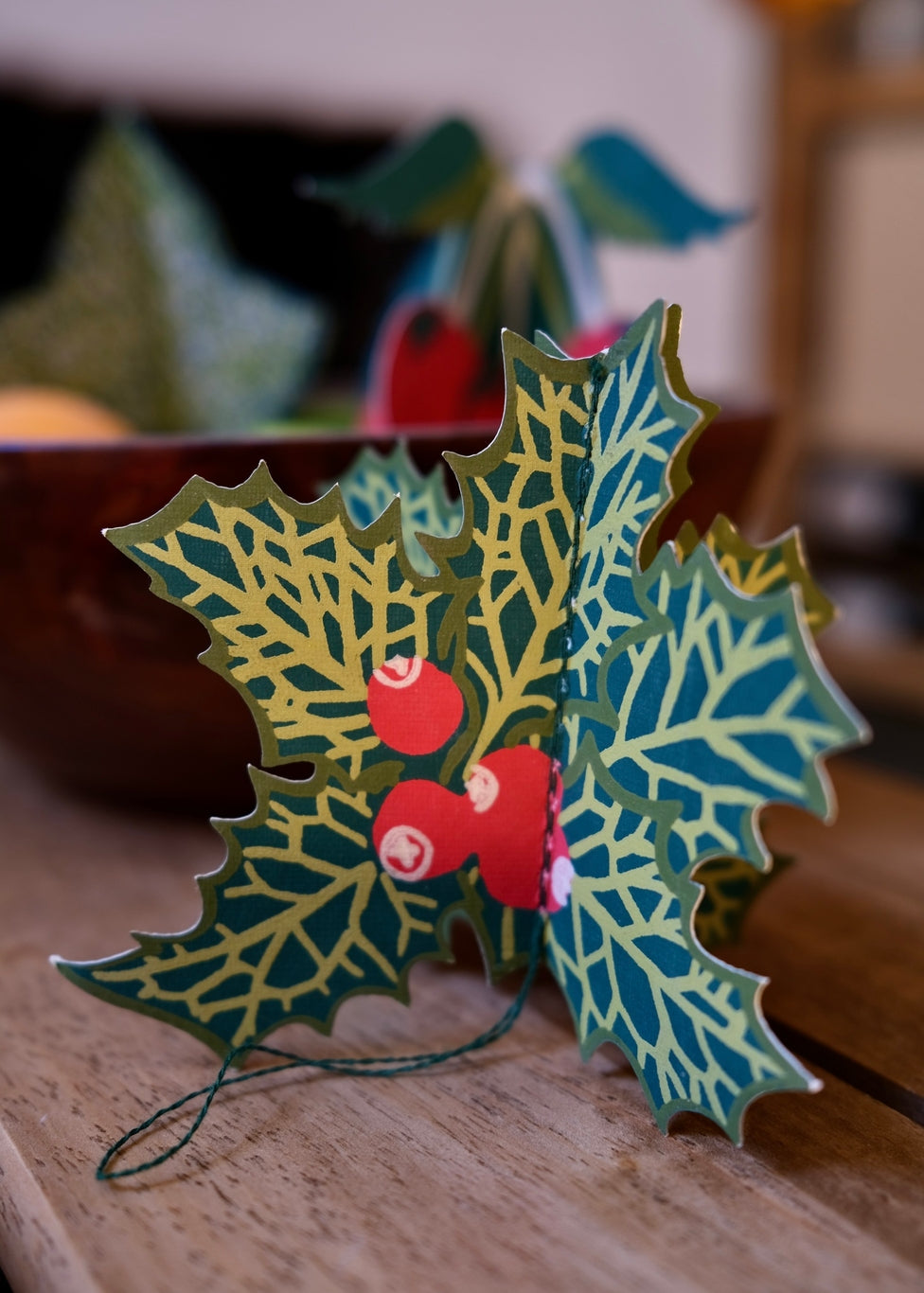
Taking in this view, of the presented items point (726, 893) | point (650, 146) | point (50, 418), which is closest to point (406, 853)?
point (726, 893)

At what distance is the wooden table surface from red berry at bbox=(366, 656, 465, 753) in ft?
0.29

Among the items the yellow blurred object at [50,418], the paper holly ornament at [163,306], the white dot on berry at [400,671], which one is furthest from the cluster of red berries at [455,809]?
the paper holly ornament at [163,306]

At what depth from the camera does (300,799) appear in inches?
11.4

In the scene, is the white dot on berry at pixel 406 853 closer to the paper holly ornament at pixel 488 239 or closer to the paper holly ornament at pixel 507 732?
the paper holly ornament at pixel 507 732

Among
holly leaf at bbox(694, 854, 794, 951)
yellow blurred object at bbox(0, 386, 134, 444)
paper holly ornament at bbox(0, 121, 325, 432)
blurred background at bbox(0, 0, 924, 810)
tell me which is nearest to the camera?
holly leaf at bbox(694, 854, 794, 951)

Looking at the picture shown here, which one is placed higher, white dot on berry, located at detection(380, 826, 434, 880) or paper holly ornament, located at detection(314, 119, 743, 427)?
paper holly ornament, located at detection(314, 119, 743, 427)

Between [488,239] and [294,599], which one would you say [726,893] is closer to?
[294,599]

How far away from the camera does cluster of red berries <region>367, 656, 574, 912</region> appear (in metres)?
0.29

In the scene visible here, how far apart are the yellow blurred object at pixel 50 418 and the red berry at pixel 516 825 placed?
243 millimetres

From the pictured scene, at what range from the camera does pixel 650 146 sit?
1.87 m

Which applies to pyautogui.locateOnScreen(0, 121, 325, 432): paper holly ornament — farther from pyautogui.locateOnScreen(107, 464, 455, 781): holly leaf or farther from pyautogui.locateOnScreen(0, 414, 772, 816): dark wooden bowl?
pyautogui.locateOnScreen(107, 464, 455, 781): holly leaf

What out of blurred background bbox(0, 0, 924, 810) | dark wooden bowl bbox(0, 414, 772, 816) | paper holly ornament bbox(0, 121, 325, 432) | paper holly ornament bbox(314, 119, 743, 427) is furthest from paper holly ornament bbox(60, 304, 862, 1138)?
blurred background bbox(0, 0, 924, 810)

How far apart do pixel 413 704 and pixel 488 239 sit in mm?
340

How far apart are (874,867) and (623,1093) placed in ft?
0.65
